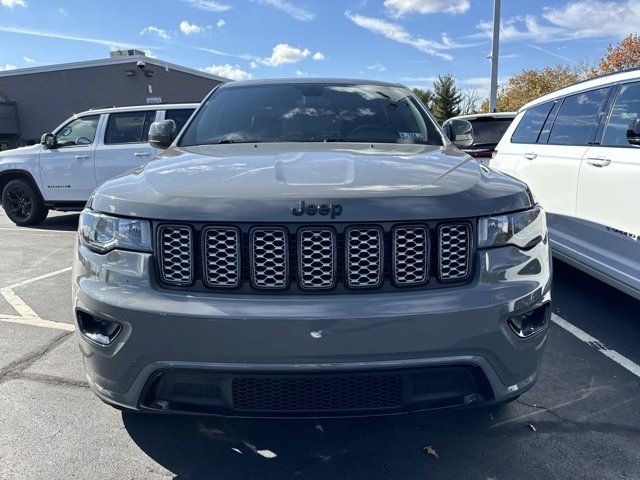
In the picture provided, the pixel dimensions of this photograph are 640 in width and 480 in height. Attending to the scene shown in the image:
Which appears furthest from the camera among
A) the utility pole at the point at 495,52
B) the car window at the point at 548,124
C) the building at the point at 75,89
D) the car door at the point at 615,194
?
the building at the point at 75,89

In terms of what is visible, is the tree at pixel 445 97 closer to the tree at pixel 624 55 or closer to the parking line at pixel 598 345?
the tree at pixel 624 55

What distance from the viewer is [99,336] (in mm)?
1948

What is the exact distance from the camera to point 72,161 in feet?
27.7

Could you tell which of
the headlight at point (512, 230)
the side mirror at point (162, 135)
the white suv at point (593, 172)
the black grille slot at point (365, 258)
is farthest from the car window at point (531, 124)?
the black grille slot at point (365, 258)

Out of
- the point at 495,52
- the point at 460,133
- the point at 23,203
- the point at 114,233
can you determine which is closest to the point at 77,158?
the point at 23,203

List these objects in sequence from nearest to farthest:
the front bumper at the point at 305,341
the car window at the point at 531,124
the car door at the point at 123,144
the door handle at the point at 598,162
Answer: the front bumper at the point at 305,341
the door handle at the point at 598,162
the car window at the point at 531,124
the car door at the point at 123,144

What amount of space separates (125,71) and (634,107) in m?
25.1

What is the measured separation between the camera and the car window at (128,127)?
8281 mm

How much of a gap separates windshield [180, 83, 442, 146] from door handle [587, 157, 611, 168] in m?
1.40

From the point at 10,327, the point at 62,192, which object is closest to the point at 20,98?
the point at 62,192

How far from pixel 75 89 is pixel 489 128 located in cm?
2342

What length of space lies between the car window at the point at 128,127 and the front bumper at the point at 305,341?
22.6 feet

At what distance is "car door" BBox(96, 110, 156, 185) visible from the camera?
818cm

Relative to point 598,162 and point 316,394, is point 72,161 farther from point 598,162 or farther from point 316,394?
point 316,394
